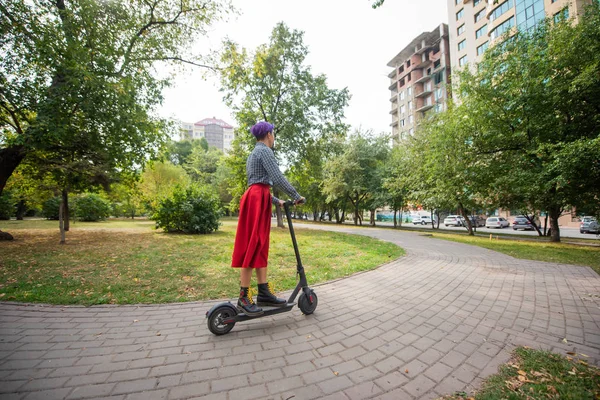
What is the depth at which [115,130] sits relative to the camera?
8148 millimetres

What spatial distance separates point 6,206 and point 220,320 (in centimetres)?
3192

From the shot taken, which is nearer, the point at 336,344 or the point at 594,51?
the point at 336,344

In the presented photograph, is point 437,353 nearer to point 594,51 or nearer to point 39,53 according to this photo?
point 39,53

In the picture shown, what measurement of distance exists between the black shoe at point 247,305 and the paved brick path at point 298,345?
0.74ft

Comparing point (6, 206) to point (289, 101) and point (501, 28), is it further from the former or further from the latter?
point (501, 28)

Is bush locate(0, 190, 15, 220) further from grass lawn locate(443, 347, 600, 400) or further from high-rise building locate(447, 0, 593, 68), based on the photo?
high-rise building locate(447, 0, 593, 68)

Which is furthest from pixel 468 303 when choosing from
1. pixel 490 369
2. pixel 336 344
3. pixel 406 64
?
pixel 406 64

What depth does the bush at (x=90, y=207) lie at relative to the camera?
2172cm

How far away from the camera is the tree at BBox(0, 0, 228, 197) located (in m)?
6.92

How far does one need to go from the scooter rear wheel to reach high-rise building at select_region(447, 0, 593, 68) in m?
36.6

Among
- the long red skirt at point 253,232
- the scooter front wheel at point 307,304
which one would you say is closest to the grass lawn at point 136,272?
the scooter front wheel at point 307,304

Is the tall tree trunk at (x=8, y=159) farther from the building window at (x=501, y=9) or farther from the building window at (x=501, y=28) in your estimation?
the building window at (x=501, y=9)

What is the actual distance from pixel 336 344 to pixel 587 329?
3.15m

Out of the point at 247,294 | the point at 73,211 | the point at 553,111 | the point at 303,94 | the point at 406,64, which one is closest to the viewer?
the point at 247,294
